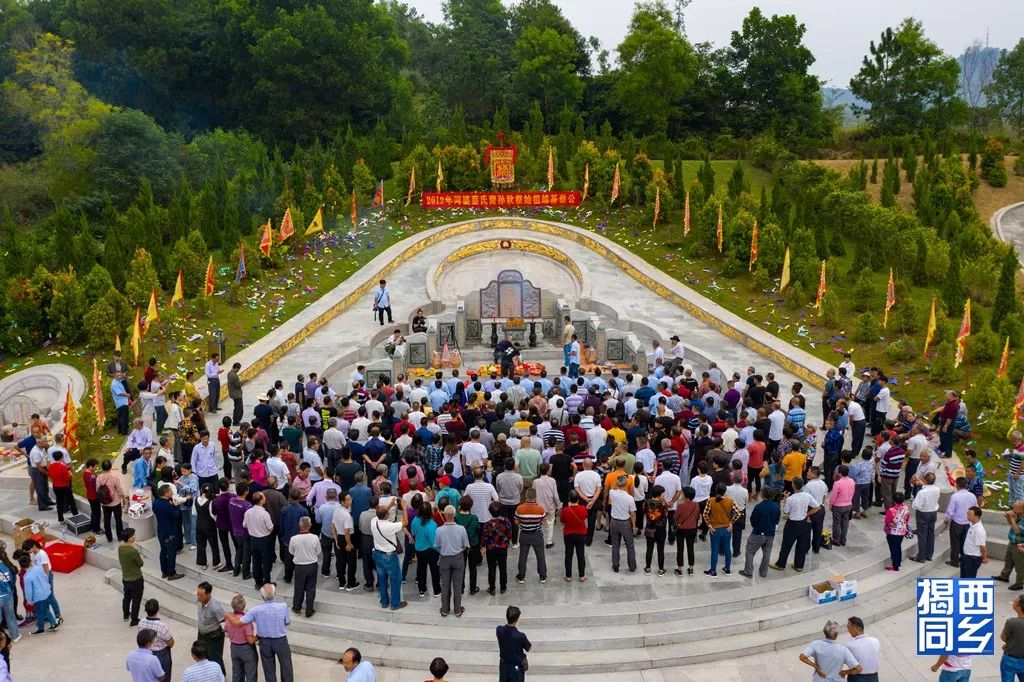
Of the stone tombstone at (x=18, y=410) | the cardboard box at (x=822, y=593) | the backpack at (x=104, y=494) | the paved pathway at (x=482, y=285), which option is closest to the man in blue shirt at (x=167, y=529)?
the backpack at (x=104, y=494)

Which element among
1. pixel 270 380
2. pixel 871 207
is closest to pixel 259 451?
pixel 270 380

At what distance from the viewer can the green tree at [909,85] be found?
1976 inches

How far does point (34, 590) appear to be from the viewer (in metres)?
11.6

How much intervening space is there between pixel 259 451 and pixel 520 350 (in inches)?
455

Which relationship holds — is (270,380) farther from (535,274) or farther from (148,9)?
(148,9)

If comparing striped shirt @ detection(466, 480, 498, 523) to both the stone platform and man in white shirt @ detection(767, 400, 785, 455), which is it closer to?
the stone platform

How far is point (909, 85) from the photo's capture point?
50750 millimetres

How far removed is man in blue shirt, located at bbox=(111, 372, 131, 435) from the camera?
1788 centimetres

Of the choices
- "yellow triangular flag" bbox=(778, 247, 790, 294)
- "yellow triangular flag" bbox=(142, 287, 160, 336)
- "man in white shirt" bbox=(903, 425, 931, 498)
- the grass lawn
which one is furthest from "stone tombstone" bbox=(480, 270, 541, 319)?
"man in white shirt" bbox=(903, 425, 931, 498)

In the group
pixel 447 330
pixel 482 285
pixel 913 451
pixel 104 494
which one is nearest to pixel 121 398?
pixel 104 494

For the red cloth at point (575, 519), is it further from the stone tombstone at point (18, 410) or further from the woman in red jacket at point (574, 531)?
the stone tombstone at point (18, 410)

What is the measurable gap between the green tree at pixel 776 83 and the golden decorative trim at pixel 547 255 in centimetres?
2140

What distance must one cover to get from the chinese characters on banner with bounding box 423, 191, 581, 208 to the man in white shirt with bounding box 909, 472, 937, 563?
971 inches

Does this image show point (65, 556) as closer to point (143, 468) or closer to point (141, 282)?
point (143, 468)
